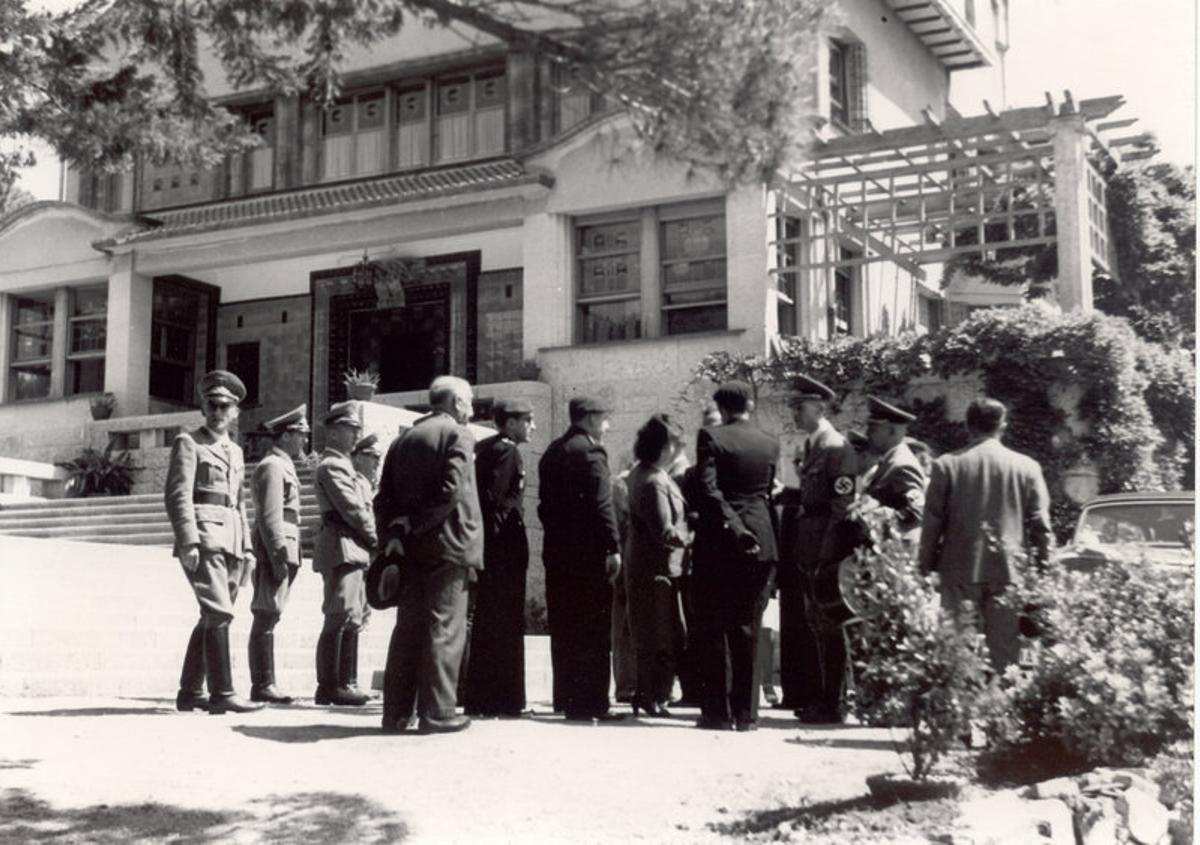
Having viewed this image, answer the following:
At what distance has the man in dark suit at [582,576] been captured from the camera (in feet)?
26.1

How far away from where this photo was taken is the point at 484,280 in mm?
22531

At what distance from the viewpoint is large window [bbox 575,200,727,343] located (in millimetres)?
18922

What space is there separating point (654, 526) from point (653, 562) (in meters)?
0.28

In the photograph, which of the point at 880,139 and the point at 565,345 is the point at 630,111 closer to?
the point at 880,139

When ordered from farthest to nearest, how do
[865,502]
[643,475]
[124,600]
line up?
1. [124,600]
2. [643,475]
3. [865,502]

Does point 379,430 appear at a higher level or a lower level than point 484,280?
lower

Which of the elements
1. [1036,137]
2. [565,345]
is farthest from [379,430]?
[1036,137]

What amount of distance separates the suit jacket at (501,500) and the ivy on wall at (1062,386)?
9.19 m

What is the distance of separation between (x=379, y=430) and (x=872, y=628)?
35.2 ft

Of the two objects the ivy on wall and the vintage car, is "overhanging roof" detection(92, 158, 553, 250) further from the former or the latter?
the vintage car

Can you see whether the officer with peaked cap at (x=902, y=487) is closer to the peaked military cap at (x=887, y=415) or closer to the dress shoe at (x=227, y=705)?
the peaked military cap at (x=887, y=415)

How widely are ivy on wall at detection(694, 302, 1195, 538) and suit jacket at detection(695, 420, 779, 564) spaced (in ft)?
28.7

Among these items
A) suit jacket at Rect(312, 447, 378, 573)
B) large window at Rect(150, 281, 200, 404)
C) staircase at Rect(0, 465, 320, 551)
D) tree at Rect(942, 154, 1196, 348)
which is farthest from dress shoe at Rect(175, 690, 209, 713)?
large window at Rect(150, 281, 200, 404)

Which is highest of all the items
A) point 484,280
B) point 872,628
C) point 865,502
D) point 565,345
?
point 484,280
